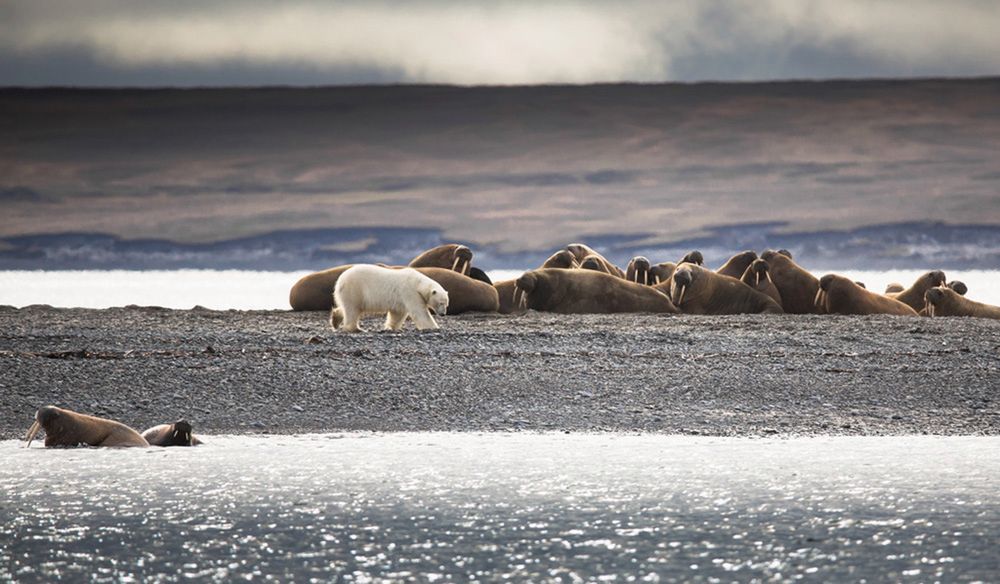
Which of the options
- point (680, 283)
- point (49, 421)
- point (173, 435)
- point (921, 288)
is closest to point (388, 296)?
point (173, 435)

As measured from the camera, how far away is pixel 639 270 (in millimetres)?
24000

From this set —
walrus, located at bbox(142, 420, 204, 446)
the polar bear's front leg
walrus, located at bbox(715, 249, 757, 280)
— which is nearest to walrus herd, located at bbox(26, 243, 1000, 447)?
walrus, located at bbox(715, 249, 757, 280)

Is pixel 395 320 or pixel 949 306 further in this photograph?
pixel 949 306

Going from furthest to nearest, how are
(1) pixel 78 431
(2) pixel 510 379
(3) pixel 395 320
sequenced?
(3) pixel 395 320, (2) pixel 510 379, (1) pixel 78 431

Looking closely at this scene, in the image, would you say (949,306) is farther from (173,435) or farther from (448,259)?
(173,435)

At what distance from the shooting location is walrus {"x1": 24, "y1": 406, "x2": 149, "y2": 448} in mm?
10273

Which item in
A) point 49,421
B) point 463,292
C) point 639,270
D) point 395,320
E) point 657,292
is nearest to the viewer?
point 49,421

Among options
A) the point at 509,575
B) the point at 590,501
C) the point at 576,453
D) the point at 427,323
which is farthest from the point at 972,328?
the point at 509,575

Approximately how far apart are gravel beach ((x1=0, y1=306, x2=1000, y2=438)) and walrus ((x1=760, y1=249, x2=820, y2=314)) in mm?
4410

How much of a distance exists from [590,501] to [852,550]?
1.76 meters

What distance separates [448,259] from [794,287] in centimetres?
529

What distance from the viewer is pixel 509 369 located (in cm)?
1350

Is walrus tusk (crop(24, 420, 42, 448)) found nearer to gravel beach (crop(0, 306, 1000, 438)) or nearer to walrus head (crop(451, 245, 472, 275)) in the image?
gravel beach (crop(0, 306, 1000, 438))

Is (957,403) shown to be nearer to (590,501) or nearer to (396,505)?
(590,501)
